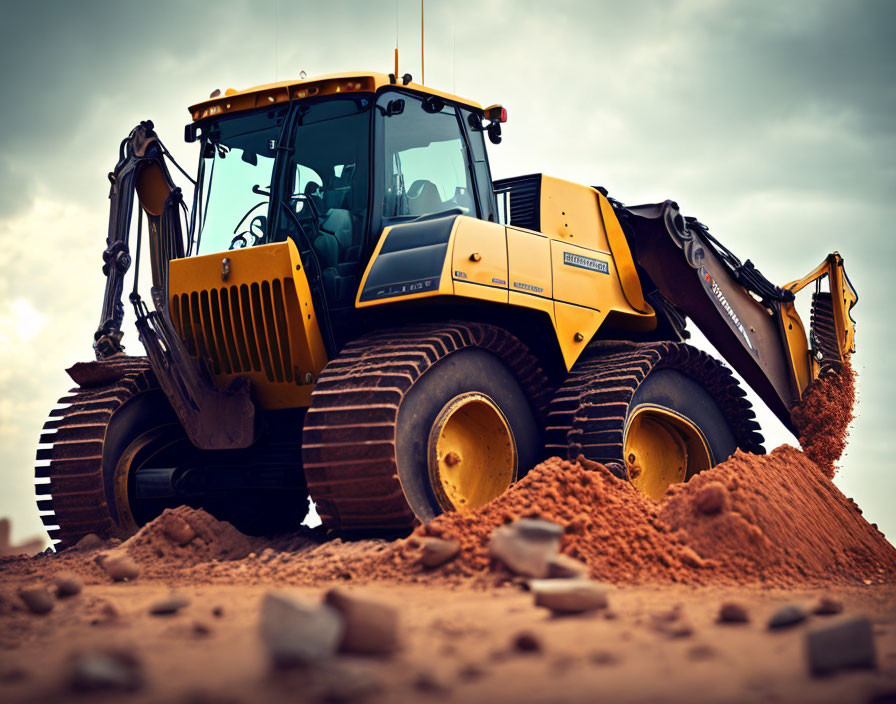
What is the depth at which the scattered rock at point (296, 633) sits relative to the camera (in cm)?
321

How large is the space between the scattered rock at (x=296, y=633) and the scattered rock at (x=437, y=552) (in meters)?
2.09

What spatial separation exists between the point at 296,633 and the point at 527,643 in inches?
31.1

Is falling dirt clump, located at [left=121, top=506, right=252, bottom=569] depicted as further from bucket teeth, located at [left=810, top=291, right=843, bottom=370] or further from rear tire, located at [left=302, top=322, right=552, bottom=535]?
bucket teeth, located at [left=810, top=291, right=843, bottom=370]

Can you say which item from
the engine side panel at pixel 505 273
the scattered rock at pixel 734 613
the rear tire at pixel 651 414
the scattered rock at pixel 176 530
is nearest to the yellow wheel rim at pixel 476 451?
the rear tire at pixel 651 414

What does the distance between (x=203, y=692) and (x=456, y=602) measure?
5.90ft

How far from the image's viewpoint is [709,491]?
6227mm

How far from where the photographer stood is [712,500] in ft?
20.4

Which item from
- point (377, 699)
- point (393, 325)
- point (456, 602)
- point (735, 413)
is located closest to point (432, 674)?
point (377, 699)

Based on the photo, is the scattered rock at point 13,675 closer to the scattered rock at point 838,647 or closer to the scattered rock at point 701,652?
the scattered rock at point 701,652

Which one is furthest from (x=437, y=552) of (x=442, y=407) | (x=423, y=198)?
(x=423, y=198)

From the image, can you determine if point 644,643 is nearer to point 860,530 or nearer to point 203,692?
point 203,692

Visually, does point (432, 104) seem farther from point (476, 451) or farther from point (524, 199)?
point (476, 451)

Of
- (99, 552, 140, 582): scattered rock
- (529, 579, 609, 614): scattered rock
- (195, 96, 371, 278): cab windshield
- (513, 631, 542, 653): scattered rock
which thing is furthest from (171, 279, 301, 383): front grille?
(513, 631, 542, 653): scattered rock

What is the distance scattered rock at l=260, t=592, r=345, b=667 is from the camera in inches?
126
